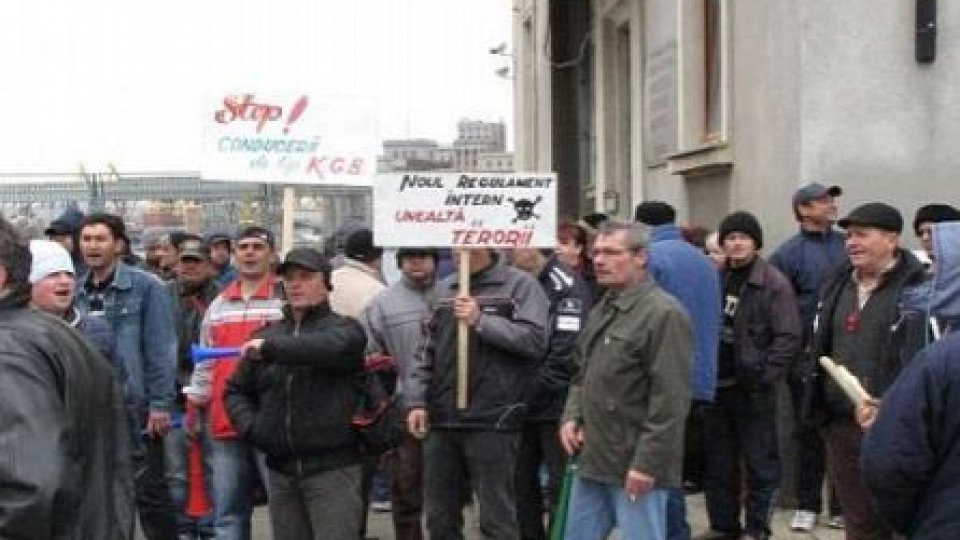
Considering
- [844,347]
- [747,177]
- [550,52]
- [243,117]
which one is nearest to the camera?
[844,347]

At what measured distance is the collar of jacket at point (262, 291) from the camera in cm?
721

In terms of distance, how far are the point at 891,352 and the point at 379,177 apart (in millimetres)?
→ 2769

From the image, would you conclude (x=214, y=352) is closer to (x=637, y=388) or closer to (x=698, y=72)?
(x=637, y=388)

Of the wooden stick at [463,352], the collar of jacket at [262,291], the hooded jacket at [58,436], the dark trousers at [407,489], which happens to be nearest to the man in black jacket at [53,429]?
the hooded jacket at [58,436]

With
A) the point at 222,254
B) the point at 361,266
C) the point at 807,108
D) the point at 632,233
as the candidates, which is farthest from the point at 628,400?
the point at 222,254

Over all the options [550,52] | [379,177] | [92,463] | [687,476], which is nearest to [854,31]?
[687,476]

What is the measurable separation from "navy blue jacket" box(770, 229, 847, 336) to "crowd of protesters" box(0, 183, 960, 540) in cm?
1

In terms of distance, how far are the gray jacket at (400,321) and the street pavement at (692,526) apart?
3.78 feet

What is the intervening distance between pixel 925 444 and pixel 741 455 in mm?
4580

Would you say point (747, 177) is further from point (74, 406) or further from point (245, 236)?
point (74, 406)

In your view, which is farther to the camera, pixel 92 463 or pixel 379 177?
pixel 379 177

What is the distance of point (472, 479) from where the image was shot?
22.7 ft

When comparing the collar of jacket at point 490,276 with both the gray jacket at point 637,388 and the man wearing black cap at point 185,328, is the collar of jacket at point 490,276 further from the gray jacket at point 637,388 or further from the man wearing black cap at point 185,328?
the man wearing black cap at point 185,328

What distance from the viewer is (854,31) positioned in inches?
363
